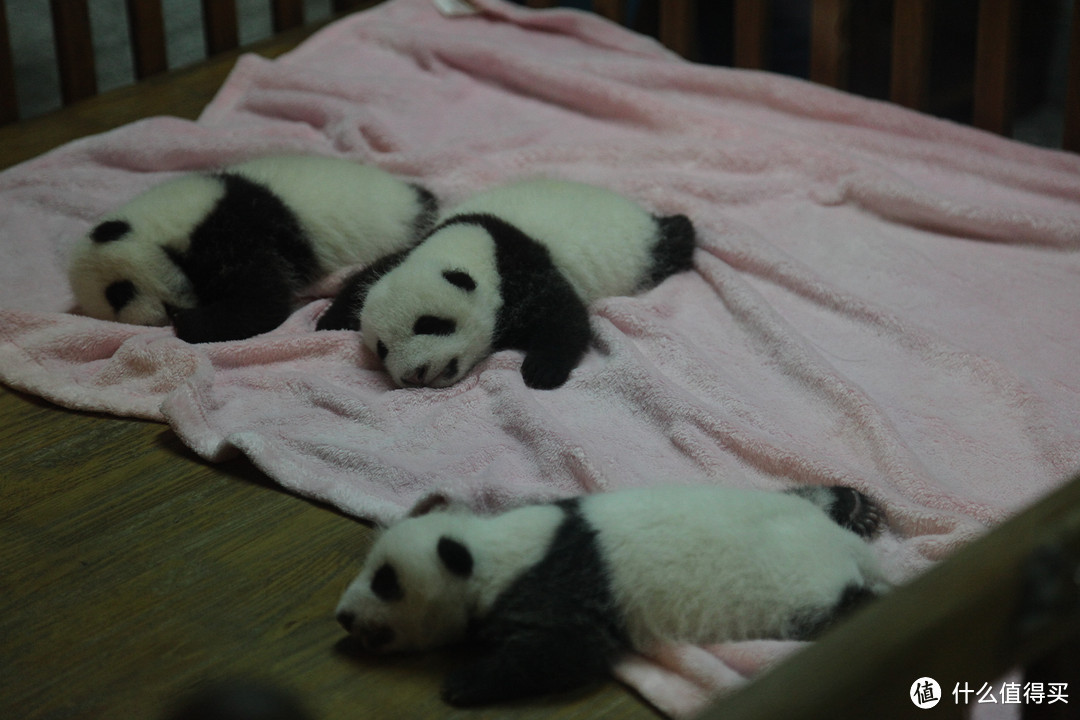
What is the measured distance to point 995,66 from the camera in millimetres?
2832

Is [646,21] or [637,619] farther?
[646,21]

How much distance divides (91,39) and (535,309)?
1983 millimetres

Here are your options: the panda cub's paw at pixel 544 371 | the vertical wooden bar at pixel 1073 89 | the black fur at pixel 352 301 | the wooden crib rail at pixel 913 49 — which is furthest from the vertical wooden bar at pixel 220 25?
the vertical wooden bar at pixel 1073 89

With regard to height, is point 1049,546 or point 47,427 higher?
point 1049,546

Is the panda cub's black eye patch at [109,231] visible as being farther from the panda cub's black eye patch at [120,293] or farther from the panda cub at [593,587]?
the panda cub at [593,587]

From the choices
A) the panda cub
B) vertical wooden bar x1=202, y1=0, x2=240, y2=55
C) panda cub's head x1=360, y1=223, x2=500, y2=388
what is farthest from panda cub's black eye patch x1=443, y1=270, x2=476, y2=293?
vertical wooden bar x1=202, y1=0, x2=240, y2=55

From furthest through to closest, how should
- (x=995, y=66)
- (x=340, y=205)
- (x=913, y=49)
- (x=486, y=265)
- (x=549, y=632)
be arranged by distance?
(x=913, y=49)
(x=995, y=66)
(x=340, y=205)
(x=486, y=265)
(x=549, y=632)

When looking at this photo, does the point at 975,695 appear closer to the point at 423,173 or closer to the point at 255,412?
the point at 255,412

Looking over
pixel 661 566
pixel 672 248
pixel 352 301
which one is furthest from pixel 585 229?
pixel 661 566

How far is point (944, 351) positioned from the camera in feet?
6.98

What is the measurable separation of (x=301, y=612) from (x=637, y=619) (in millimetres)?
500

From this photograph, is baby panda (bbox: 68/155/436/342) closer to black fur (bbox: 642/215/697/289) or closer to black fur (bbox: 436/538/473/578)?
black fur (bbox: 642/215/697/289)

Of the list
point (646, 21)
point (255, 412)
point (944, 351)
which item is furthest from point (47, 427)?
point (646, 21)

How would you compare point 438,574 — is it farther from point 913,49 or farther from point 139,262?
point 913,49
